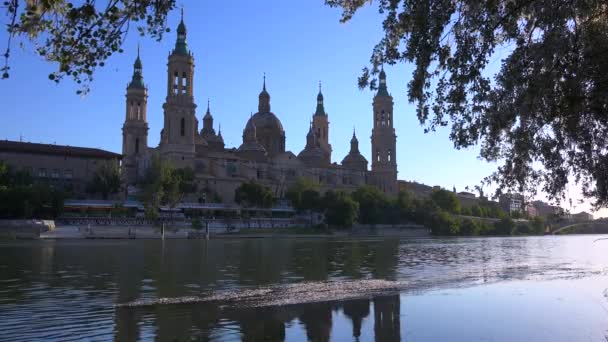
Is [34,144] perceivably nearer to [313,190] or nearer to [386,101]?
[313,190]

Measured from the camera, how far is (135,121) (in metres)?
105

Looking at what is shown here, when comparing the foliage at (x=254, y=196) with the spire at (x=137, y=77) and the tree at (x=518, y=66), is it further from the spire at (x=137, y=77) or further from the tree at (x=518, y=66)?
the tree at (x=518, y=66)

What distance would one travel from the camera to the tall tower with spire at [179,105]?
99688mm

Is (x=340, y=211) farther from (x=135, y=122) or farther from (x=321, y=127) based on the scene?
(x=321, y=127)

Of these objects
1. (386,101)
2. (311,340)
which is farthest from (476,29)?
(386,101)

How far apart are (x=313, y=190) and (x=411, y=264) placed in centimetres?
6955

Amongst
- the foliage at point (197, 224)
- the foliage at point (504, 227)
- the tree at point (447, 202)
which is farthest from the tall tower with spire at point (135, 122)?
the foliage at point (504, 227)

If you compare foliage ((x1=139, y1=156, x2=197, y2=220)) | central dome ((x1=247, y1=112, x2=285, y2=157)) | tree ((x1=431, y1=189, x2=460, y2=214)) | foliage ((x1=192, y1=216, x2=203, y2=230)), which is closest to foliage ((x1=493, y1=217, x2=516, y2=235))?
tree ((x1=431, y1=189, x2=460, y2=214))

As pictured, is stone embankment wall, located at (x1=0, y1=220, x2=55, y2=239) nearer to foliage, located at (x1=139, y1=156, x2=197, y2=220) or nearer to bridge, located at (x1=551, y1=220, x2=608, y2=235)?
foliage, located at (x1=139, y1=156, x2=197, y2=220)

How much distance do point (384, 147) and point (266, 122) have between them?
27349mm

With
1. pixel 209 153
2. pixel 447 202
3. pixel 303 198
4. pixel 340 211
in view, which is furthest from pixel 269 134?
pixel 447 202

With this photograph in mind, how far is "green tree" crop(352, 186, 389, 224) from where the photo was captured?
10906 cm

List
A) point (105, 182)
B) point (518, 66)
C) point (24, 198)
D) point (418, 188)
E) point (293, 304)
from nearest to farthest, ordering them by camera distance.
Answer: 1. point (518, 66)
2. point (293, 304)
3. point (24, 198)
4. point (105, 182)
5. point (418, 188)

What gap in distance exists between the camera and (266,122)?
132 meters
